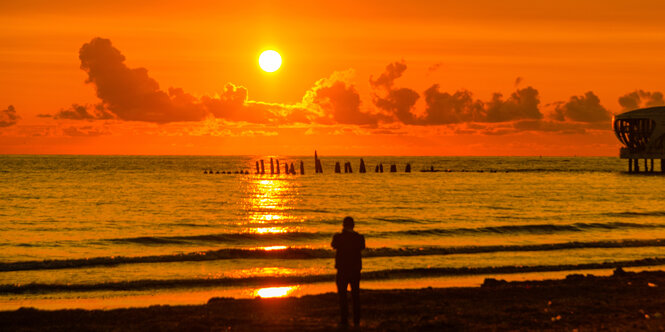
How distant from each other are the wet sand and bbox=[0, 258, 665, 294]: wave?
3.64 metres

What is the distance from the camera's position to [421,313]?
16141 millimetres

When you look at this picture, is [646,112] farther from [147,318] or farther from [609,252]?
[147,318]

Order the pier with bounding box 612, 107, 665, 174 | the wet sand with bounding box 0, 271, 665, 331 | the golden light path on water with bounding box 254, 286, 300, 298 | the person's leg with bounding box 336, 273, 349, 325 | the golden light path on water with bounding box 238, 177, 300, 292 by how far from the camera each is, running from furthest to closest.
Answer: the pier with bounding box 612, 107, 665, 174
the golden light path on water with bounding box 238, 177, 300, 292
the golden light path on water with bounding box 254, 286, 300, 298
the wet sand with bounding box 0, 271, 665, 331
the person's leg with bounding box 336, 273, 349, 325

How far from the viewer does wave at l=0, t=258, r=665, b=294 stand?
2150 cm

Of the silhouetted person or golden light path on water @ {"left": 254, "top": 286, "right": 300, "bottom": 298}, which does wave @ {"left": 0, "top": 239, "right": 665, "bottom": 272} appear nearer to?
golden light path on water @ {"left": 254, "top": 286, "right": 300, "bottom": 298}

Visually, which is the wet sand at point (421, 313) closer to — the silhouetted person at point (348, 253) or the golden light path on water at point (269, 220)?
the silhouetted person at point (348, 253)

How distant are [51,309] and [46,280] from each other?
15.5 feet

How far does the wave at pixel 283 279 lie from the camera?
21.5 m

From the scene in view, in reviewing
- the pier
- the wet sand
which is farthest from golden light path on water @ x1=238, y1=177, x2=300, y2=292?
the pier

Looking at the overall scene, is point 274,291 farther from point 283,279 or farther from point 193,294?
point 193,294

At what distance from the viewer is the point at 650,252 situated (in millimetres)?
28625

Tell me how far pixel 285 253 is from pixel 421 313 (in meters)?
13.0

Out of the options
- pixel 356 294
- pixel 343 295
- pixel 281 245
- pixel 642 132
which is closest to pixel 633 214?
pixel 281 245

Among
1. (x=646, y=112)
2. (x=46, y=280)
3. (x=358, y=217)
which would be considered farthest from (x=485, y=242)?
(x=646, y=112)
